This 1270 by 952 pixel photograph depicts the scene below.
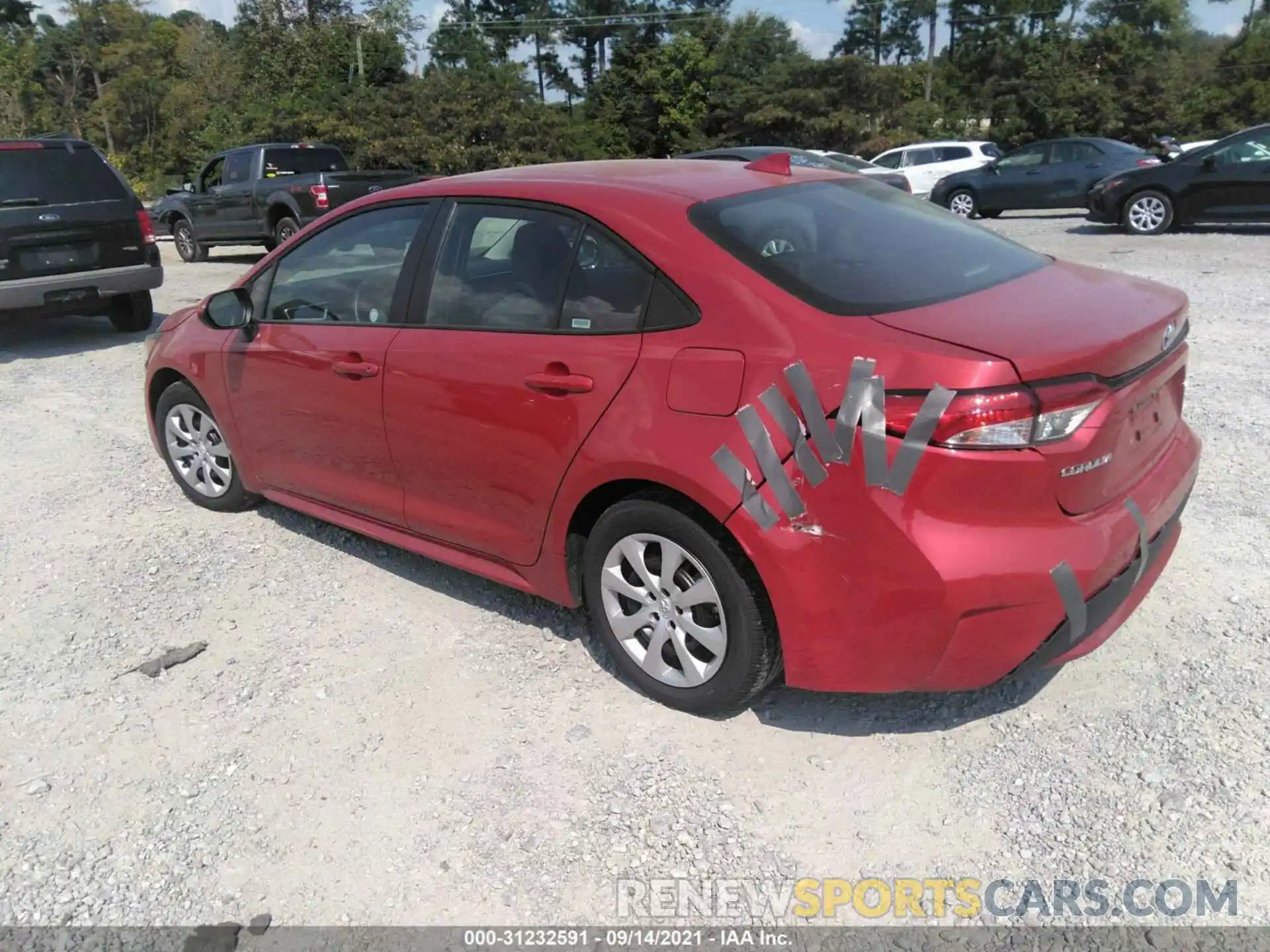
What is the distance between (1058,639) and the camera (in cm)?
280

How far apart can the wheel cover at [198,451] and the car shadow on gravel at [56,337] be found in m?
5.03

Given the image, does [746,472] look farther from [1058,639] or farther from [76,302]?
[76,302]

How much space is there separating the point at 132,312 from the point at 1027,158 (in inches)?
575

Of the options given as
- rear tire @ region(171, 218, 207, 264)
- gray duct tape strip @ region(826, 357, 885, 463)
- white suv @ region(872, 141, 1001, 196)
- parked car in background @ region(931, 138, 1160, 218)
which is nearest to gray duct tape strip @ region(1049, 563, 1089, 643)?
gray duct tape strip @ region(826, 357, 885, 463)

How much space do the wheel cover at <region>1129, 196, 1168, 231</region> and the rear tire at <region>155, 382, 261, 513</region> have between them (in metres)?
13.1

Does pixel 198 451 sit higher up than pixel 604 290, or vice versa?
pixel 604 290

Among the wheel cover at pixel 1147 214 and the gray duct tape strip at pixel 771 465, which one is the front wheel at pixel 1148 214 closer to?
the wheel cover at pixel 1147 214

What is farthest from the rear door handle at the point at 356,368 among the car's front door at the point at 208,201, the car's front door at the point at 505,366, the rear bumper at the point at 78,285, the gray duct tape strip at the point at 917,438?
the car's front door at the point at 208,201

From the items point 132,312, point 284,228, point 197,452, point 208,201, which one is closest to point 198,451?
point 197,452

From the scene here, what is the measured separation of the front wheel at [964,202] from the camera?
18.4 m

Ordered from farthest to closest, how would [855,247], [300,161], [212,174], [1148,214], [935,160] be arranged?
[935,160]
[212,174]
[300,161]
[1148,214]
[855,247]

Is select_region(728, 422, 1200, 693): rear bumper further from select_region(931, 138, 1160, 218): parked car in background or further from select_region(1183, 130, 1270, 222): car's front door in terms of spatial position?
select_region(931, 138, 1160, 218): parked car in background

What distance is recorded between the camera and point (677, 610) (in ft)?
10.5

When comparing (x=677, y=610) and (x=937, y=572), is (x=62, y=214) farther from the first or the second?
(x=937, y=572)
